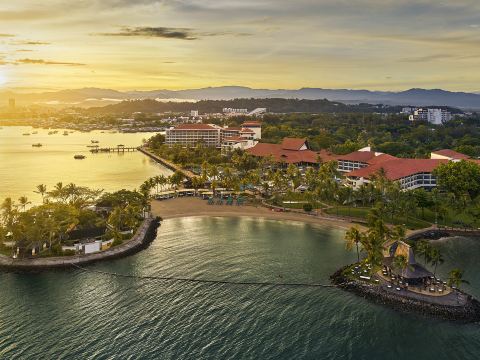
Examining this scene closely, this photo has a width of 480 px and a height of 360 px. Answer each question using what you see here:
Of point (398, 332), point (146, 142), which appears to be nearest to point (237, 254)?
point (398, 332)

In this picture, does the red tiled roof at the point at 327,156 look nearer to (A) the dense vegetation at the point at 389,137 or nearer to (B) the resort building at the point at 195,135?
(A) the dense vegetation at the point at 389,137

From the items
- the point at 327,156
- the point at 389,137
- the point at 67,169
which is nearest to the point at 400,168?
the point at 327,156

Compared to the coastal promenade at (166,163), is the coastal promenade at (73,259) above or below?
below

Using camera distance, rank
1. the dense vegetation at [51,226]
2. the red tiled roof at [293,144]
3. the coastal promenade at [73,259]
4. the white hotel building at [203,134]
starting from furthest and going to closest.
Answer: the white hotel building at [203,134]
the red tiled roof at [293,144]
the dense vegetation at [51,226]
the coastal promenade at [73,259]

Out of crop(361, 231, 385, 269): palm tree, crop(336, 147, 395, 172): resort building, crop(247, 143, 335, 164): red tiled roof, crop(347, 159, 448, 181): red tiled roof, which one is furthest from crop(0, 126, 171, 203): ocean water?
crop(361, 231, 385, 269): palm tree

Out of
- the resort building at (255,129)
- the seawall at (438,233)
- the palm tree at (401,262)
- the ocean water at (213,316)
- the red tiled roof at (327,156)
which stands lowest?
the ocean water at (213,316)

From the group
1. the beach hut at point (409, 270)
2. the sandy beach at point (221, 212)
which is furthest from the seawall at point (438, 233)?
the beach hut at point (409, 270)
